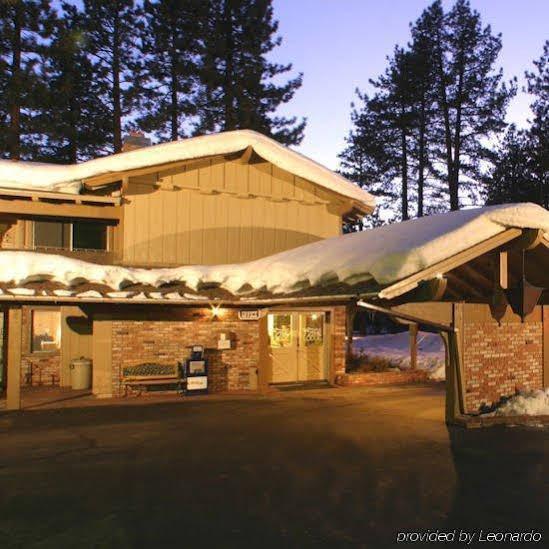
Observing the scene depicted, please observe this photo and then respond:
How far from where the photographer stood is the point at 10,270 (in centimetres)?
1408

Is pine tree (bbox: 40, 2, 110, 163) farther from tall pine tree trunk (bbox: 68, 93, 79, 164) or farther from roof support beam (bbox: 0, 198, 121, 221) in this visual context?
roof support beam (bbox: 0, 198, 121, 221)

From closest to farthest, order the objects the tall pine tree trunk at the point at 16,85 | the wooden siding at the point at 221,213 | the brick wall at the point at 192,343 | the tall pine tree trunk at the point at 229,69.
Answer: the brick wall at the point at 192,343 → the wooden siding at the point at 221,213 → the tall pine tree trunk at the point at 16,85 → the tall pine tree trunk at the point at 229,69

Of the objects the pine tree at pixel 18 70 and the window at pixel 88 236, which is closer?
the window at pixel 88 236

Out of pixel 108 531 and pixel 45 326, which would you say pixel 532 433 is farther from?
pixel 45 326

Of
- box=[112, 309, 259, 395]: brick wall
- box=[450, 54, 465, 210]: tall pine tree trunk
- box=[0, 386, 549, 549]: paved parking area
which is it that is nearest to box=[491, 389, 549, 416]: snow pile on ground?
box=[0, 386, 549, 549]: paved parking area

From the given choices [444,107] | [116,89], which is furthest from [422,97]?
[116,89]

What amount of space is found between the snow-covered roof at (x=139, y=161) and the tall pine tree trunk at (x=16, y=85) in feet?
41.9

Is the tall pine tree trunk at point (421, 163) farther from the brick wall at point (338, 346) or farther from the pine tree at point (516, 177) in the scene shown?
the brick wall at point (338, 346)

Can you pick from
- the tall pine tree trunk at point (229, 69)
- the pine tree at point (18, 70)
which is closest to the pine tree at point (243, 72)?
the tall pine tree trunk at point (229, 69)

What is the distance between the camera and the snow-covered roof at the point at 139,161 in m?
16.0

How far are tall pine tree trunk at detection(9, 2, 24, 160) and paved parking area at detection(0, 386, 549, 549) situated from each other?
61.8 ft

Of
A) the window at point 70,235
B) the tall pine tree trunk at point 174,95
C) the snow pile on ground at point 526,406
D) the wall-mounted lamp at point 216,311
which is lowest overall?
the snow pile on ground at point 526,406

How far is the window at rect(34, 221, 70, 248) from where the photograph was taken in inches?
659

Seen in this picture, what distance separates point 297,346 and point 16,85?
18466mm
